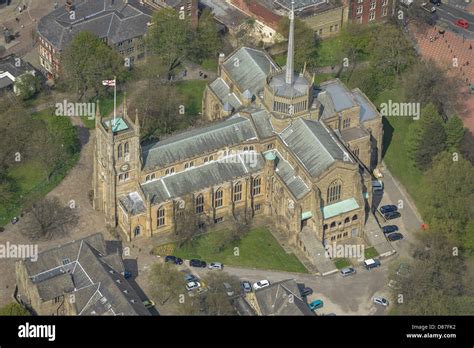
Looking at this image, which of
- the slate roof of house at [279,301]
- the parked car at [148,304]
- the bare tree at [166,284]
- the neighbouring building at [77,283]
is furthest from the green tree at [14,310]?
the slate roof of house at [279,301]

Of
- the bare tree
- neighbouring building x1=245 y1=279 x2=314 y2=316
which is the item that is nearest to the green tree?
the bare tree

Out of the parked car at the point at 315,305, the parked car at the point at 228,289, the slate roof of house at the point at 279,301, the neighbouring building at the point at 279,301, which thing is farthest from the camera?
the parked car at the point at 315,305

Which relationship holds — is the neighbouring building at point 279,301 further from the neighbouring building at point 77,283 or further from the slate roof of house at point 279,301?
the neighbouring building at point 77,283

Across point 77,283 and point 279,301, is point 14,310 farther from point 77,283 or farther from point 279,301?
point 279,301

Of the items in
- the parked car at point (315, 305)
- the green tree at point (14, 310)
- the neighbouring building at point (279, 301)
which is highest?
the neighbouring building at point (279, 301)

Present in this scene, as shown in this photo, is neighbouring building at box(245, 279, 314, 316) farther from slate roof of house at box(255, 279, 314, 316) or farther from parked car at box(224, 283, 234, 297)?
parked car at box(224, 283, 234, 297)

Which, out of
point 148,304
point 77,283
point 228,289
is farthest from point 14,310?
point 228,289
